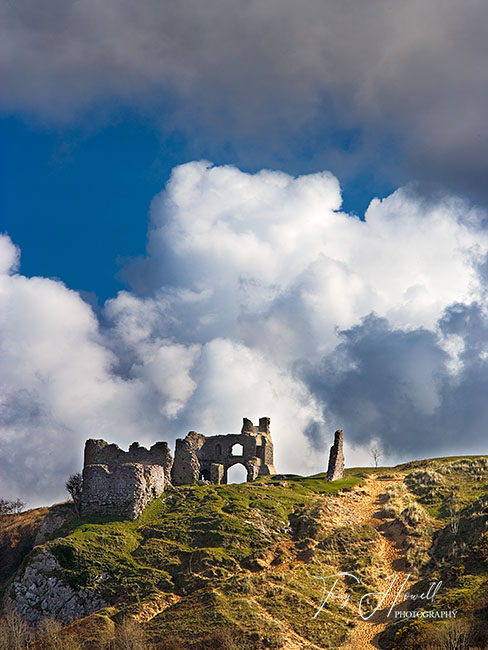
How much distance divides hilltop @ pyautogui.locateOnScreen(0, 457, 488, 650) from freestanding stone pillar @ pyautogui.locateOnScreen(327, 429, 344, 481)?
42.6 feet

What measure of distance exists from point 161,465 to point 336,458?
2657 cm

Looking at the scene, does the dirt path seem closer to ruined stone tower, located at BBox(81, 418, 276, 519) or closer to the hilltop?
the hilltop

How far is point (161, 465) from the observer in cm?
7256

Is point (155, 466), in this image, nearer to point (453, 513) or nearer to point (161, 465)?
point (161, 465)

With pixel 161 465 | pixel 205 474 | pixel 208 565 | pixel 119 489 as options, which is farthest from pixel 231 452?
pixel 208 565

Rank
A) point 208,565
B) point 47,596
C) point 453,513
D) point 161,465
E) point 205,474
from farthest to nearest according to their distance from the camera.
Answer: point 205,474, point 161,465, point 453,513, point 208,565, point 47,596

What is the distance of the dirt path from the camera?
149 feet

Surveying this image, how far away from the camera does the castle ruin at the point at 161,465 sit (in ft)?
211

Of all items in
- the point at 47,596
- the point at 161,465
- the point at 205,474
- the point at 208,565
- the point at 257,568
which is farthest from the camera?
the point at 205,474

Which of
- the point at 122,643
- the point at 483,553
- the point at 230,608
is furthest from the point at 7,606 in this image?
the point at 483,553

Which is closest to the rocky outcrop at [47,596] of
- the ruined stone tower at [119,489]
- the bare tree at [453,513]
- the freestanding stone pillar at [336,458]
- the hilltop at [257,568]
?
the hilltop at [257,568]

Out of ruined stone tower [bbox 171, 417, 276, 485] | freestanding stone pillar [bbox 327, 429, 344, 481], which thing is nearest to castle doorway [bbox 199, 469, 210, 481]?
ruined stone tower [bbox 171, 417, 276, 485]

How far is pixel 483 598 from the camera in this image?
4253cm

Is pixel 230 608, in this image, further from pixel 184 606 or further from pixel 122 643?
pixel 122 643
